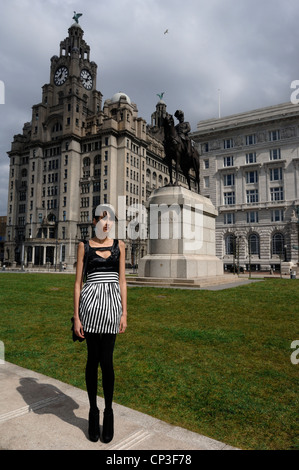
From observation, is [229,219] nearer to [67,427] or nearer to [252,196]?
[252,196]

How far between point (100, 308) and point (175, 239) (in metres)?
15.2

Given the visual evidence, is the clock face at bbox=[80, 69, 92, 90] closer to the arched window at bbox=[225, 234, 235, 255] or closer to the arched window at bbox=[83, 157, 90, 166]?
the arched window at bbox=[83, 157, 90, 166]

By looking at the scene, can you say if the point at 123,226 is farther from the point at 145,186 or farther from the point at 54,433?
the point at 54,433

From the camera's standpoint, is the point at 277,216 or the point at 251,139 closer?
the point at 277,216

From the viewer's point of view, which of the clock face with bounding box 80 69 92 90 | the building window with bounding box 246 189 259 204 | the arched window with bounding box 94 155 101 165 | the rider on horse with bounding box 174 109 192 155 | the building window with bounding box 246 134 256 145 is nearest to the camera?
the rider on horse with bounding box 174 109 192 155

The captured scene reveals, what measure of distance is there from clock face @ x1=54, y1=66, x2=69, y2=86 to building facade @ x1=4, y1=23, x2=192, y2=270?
0.92 ft

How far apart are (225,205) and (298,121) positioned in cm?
1936

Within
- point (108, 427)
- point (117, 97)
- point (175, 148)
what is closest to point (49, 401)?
point (108, 427)

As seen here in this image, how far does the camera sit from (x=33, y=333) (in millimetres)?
7836

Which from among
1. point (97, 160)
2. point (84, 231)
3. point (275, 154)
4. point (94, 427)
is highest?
point (97, 160)

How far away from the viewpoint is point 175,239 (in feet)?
61.1

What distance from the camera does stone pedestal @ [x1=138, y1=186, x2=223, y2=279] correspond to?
59.1ft

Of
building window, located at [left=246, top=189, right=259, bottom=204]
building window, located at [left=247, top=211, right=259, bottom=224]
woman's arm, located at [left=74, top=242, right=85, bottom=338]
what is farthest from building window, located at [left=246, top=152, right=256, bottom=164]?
woman's arm, located at [left=74, top=242, right=85, bottom=338]
